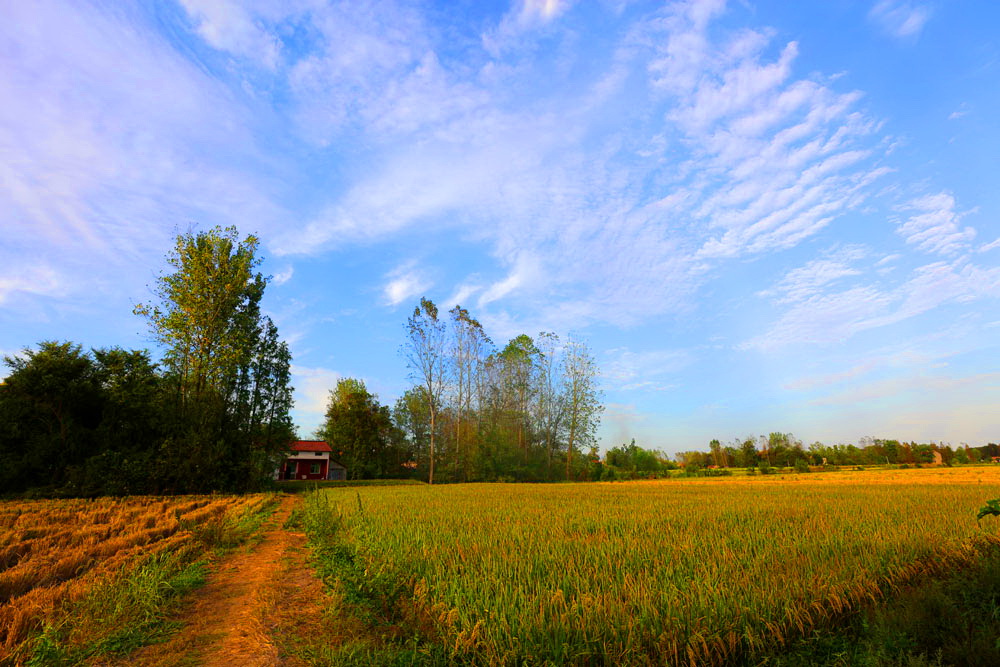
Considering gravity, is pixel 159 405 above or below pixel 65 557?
above

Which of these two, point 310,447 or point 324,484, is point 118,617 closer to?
point 324,484

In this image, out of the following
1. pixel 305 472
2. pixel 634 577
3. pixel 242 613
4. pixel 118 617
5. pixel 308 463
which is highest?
pixel 308 463

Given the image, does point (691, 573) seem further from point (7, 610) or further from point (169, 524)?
point (169, 524)

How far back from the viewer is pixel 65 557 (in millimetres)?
6359

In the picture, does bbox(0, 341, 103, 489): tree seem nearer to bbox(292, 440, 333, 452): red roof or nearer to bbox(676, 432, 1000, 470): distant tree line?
bbox(292, 440, 333, 452): red roof

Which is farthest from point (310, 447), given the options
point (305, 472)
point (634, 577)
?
point (634, 577)

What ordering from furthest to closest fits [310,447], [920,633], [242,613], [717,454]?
[717,454]
[310,447]
[242,613]
[920,633]

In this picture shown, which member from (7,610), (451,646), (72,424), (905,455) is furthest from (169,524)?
(905,455)

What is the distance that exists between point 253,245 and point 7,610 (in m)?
28.2

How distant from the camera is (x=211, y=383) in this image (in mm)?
25375

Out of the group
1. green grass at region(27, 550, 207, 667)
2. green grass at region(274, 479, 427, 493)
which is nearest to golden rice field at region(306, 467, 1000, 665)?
green grass at region(27, 550, 207, 667)

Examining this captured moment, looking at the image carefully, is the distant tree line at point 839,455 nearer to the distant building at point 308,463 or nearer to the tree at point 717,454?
the tree at point 717,454

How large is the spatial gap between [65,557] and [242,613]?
4.17 meters

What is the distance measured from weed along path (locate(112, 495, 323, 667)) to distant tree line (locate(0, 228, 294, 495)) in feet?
64.1
